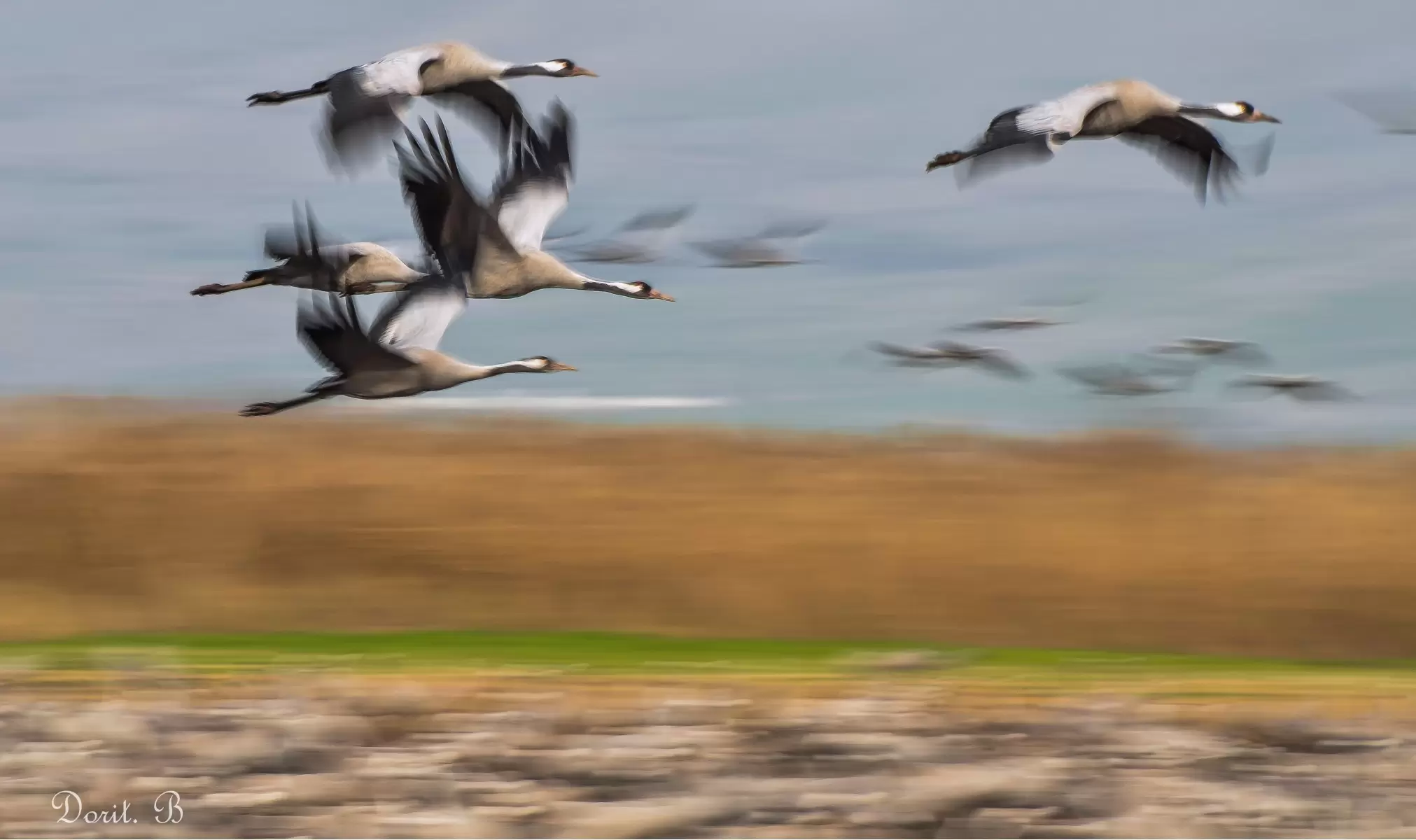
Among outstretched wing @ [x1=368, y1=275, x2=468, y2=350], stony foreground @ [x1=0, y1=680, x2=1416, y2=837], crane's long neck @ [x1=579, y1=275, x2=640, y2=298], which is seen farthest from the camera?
crane's long neck @ [x1=579, y1=275, x2=640, y2=298]

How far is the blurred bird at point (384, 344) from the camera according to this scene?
991cm

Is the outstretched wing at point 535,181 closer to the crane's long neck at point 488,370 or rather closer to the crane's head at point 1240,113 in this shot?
the crane's long neck at point 488,370

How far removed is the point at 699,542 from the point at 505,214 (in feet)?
11.2

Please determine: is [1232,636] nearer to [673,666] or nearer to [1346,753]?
[1346,753]

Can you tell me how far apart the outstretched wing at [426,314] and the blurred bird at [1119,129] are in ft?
9.04

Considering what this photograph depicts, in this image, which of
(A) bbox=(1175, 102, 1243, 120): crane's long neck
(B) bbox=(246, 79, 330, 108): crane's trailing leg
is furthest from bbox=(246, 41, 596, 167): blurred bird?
(A) bbox=(1175, 102, 1243, 120): crane's long neck

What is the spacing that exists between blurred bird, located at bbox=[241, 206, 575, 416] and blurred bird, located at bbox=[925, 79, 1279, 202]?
2.82 metres

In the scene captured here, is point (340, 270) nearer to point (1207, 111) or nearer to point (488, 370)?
point (488, 370)

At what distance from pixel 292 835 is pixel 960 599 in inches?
228

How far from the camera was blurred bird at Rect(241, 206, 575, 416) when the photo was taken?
9.91m

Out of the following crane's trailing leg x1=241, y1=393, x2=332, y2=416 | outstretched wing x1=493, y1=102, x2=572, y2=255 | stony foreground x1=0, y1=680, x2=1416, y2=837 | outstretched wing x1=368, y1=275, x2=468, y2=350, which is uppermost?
outstretched wing x1=493, y1=102, x2=572, y2=255

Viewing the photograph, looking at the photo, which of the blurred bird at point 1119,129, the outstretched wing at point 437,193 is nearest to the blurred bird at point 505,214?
the outstretched wing at point 437,193

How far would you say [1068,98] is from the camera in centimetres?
1129

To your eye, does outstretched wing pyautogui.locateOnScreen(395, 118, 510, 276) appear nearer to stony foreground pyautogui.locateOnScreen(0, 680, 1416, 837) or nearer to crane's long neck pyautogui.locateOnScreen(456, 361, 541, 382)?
crane's long neck pyautogui.locateOnScreen(456, 361, 541, 382)
